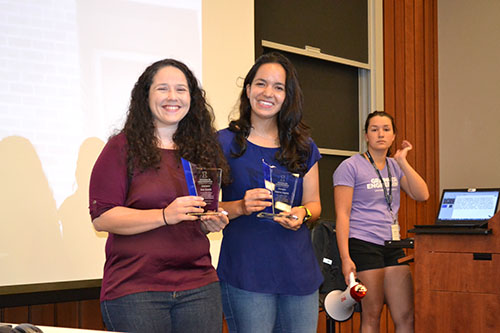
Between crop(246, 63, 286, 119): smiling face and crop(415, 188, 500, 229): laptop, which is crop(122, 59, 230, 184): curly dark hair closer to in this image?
crop(246, 63, 286, 119): smiling face

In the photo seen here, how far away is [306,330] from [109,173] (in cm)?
83

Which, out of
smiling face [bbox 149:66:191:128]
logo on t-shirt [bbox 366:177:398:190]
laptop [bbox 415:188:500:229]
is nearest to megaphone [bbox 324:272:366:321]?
logo on t-shirt [bbox 366:177:398:190]

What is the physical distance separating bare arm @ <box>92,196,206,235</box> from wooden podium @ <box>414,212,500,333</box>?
6.40ft

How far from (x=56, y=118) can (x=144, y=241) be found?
4.75ft

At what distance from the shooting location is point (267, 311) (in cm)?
197

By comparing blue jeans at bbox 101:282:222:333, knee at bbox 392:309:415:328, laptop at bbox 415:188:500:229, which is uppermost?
laptop at bbox 415:188:500:229

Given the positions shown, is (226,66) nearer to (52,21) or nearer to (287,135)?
(52,21)

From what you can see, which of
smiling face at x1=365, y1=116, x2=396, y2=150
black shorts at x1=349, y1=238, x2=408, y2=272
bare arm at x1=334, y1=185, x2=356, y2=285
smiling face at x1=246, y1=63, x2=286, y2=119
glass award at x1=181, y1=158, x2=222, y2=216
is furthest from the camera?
smiling face at x1=365, y1=116, x2=396, y2=150

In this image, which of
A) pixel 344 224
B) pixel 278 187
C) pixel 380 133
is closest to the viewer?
pixel 278 187

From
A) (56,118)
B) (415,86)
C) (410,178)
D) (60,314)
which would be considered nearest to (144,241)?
(56,118)

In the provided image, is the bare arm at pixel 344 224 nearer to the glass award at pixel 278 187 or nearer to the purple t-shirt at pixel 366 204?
the purple t-shirt at pixel 366 204

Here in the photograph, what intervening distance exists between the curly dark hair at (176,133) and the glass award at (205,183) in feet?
0.25

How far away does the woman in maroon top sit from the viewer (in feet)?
5.54

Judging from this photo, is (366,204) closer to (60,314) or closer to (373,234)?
(373,234)
